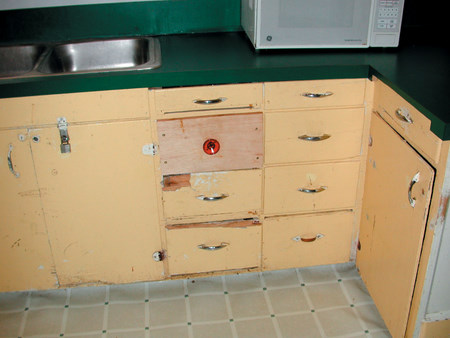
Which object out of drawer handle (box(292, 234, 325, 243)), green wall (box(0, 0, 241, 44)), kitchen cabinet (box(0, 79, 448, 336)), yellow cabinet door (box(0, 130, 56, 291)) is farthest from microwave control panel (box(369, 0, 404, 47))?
yellow cabinet door (box(0, 130, 56, 291))

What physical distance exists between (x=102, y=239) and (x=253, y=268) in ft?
2.09

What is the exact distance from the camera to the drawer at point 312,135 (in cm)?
185

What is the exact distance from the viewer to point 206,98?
1.79 meters

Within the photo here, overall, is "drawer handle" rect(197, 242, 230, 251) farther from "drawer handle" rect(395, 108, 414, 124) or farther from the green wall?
the green wall

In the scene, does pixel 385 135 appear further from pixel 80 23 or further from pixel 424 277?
pixel 80 23

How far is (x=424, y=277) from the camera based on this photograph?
1.54 metres

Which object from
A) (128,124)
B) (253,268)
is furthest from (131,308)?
(128,124)

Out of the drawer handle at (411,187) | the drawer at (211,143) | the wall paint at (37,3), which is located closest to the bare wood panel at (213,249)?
the drawer at (211,143)

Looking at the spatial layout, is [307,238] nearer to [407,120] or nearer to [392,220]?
[392,220]

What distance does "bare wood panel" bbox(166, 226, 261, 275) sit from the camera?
6.56ft

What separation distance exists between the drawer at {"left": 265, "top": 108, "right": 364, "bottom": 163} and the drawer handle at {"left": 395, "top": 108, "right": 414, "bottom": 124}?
0.77 ft

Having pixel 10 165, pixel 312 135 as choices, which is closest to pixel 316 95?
pixel 312 135

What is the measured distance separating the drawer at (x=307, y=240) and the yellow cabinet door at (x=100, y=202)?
0.47m

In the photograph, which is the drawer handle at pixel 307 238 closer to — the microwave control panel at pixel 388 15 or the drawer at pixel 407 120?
the drawer at pixel 407 120
